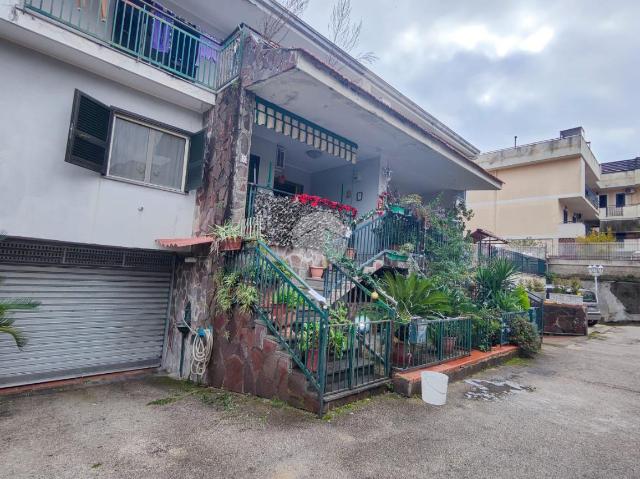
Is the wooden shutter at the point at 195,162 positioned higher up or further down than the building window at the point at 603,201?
further down

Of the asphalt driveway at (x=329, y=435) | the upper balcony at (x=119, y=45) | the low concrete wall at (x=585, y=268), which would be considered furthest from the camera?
the low concrete wall at (x=585, y=268)

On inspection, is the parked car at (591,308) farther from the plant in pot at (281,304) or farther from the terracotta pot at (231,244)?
the terracotta pot at (231,244)

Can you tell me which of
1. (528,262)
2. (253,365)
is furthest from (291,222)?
(528,262)

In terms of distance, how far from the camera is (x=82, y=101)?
18.9ft

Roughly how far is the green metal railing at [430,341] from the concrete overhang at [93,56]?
6.10m

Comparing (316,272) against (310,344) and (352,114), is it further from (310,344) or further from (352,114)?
(352,114)

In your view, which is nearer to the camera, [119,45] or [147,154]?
[119,45]

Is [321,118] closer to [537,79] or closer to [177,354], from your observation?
[177,354]

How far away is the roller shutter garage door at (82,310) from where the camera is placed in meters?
6.14

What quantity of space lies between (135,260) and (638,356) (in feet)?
41.7

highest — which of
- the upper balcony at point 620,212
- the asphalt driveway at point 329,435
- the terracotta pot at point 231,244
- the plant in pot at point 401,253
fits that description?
the upper balcony at point 620,212

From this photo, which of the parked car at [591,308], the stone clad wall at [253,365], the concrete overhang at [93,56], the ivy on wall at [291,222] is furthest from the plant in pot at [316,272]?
the parked car at [591,308]

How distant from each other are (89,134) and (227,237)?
2957 millimetres

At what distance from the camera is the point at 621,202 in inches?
1262
